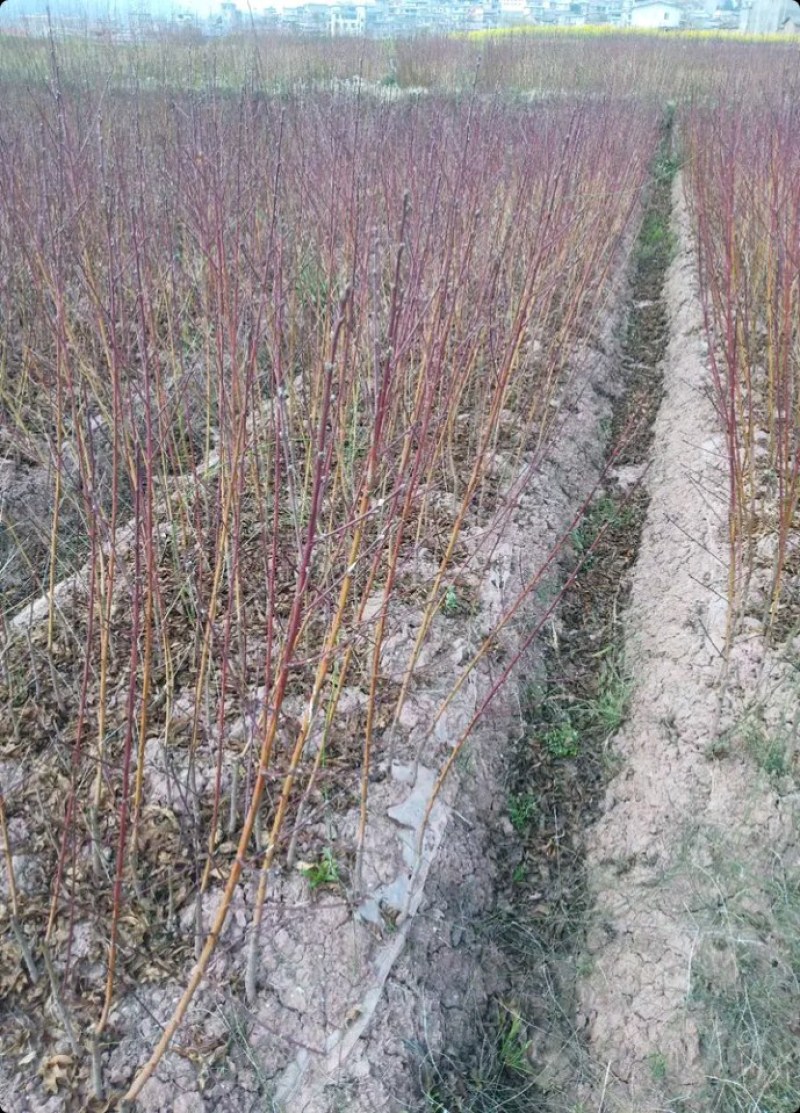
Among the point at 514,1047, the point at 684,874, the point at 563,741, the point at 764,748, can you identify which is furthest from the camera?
the point at 563,741

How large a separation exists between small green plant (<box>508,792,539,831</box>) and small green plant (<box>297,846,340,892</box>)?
2.43 feet

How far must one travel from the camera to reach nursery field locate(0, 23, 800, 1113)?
164cm

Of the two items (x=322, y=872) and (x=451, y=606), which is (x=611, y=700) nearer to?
(x=451, y=606)

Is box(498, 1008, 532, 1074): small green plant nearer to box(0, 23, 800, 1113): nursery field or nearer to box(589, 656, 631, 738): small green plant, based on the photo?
box(0, 23, 800, 1113): nursery field

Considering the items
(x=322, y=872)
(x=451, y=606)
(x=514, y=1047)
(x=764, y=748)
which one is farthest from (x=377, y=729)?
(x=764, y=748)

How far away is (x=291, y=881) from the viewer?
197 cm

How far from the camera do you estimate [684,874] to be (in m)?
2.14

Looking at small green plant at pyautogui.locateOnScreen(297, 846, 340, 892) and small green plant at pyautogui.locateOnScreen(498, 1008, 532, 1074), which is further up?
small green plant at pyautogui.locateOnScreen(297, 846, 340, 892)

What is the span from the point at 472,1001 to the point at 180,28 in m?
16.4

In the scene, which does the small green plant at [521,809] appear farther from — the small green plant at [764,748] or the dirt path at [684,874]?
the small green plant at [764,748]

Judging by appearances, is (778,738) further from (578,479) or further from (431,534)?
(578,479)

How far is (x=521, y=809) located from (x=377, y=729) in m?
0.57

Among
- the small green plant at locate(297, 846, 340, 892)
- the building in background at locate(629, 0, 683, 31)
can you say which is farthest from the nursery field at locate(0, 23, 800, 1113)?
A: the building in background at locate(629, 0, 683, 31)

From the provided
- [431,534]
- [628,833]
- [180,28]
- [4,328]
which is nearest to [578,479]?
[431,534]
